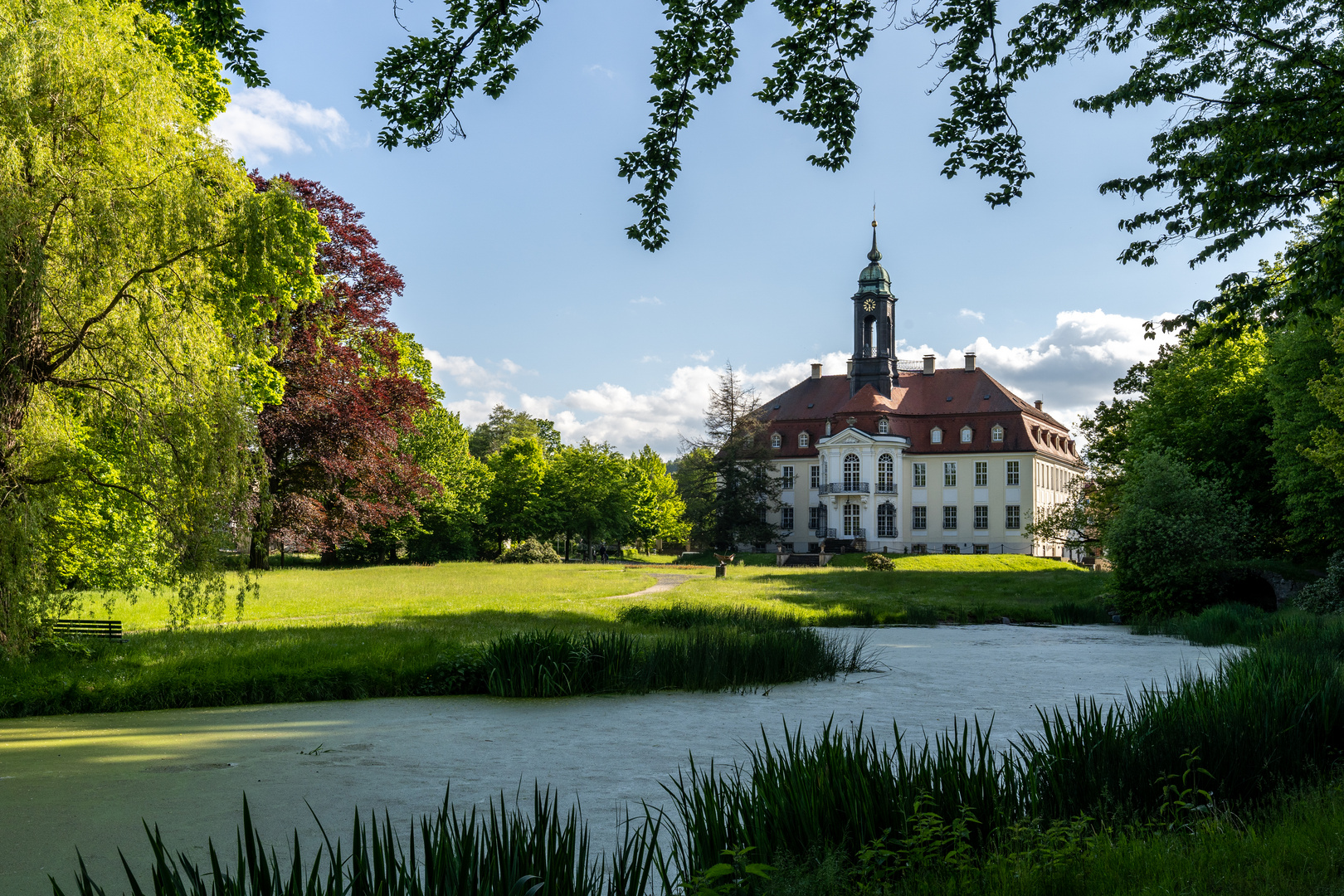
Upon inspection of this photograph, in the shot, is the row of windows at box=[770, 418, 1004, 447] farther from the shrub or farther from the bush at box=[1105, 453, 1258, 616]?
the bush at box=[1105, 453, 1258, 616]

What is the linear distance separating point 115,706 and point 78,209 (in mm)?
5012

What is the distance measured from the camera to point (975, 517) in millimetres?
61656

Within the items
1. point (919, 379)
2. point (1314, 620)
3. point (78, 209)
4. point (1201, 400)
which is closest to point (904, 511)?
point (919, 379)

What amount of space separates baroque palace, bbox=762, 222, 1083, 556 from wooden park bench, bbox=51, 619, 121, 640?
50.8 m

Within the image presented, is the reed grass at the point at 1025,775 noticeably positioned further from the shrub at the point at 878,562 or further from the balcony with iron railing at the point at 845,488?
the balcony with iron railing at the point at 845,488

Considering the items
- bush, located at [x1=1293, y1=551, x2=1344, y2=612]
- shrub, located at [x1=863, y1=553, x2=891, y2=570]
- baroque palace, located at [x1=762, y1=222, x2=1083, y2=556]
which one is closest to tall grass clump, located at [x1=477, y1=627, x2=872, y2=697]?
bush, located at [x1=1293, y1=551, x2=1344, y2=612]

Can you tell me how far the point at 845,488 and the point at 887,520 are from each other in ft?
11.2

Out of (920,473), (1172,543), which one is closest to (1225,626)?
(1172,543)

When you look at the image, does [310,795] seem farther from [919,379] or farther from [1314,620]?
[919,379]

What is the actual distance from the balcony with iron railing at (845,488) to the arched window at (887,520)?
181cm

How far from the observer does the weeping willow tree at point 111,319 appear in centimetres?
981

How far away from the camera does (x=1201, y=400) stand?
31.3 meters

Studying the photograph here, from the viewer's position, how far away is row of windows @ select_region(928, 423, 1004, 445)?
61.3m

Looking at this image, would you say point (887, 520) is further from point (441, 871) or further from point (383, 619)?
point (441, 871)
